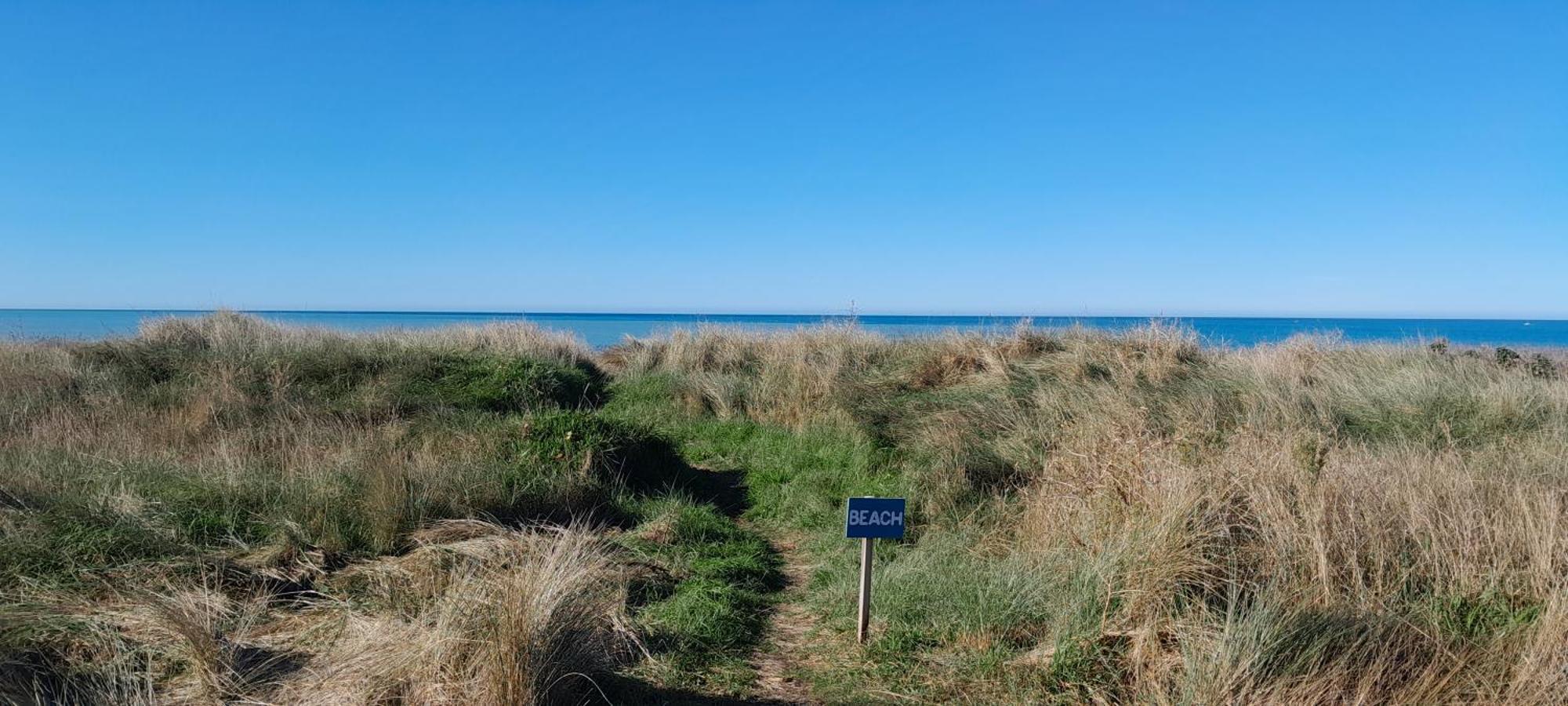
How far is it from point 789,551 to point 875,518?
7.82ft

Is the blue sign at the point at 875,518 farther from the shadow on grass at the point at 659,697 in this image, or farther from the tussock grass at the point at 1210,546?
the shadow on grass at the point at 659,697

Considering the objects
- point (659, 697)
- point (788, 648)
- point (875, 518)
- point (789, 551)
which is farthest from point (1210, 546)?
point (789, 551)

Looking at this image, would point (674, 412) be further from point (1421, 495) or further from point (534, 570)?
point (1421, 495)

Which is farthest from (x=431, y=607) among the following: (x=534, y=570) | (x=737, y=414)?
(x=737, y=414)

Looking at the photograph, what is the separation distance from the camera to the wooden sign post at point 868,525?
14.5 ft

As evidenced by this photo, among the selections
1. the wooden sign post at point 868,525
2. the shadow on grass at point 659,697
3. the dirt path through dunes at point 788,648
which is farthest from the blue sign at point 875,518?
the shadow on grass at point 659,697

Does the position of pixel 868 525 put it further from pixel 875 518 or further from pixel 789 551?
pixel 789 551

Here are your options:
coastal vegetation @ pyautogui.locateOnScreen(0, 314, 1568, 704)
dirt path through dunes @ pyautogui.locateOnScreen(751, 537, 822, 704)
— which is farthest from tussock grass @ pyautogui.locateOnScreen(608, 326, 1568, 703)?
dirt path through dunes @ pyautogui.locateOnScreen(751, 537, 822, 704)

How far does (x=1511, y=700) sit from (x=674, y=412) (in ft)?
32.7

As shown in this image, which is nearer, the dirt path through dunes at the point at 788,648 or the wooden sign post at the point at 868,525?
the dirt path through dunes at the point at 788,648

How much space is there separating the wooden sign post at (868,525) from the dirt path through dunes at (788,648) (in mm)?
390

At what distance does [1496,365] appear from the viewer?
39.1 feet

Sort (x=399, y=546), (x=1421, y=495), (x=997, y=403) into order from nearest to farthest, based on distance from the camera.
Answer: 1. (x=1421, y=495)
2. (x=399, y=546)
3. (x=997, y=403)

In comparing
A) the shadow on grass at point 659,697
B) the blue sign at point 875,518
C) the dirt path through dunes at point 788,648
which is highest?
the blue sign at point 875,518
